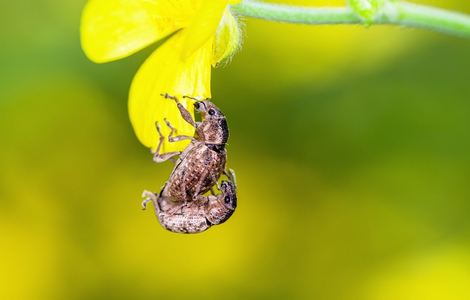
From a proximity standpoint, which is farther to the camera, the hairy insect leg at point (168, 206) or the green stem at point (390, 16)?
the hairy insect leg at point (168, 206)

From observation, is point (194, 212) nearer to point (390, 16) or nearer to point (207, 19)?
point (207, 19)

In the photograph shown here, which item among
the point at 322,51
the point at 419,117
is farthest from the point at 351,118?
the point at 322,51

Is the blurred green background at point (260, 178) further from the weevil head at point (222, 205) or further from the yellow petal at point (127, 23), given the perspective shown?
the yellow petal at point (127, 23)

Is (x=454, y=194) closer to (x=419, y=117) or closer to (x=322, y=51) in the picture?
(x=419, y=117)

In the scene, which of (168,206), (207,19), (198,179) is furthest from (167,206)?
(207,19)

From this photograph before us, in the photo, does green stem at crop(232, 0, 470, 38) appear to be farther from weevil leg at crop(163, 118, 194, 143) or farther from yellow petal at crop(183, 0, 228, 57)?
weevil leg at crop(163, 118, 194, 143)

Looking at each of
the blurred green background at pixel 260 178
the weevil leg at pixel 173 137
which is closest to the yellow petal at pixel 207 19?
the weevil leg at pixel 173 137

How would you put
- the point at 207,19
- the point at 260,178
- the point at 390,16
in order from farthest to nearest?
the point at 260,178 → the point at 207,19 → the point at 390,16
